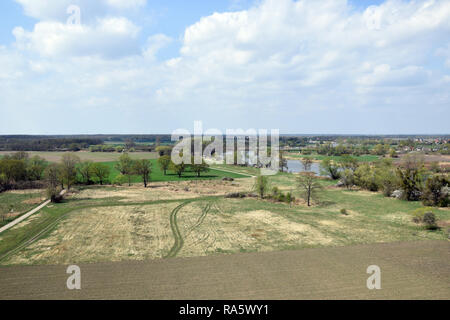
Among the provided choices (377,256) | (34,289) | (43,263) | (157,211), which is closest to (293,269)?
(377,256)


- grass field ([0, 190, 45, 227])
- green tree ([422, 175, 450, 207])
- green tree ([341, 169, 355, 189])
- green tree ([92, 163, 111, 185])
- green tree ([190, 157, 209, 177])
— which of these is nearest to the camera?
grass field ([0, 190, 45, 227])

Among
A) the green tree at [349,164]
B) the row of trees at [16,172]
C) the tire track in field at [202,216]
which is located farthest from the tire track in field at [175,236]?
the green tree at [349,164]

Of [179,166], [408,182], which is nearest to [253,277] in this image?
[408,182]

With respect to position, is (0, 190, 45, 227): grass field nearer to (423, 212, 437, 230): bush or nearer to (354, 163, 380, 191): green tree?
(423, 212, 437, 230): bush

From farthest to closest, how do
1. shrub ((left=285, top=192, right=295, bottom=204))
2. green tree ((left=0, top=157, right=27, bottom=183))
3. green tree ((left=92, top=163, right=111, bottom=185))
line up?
green tree ((left=92, top=163, right=111, bottom=185)) → green tree ((left=0, top=157, right=27, bottom=183)) → shrub ((left=285, top=192, right=295, bottom=204))

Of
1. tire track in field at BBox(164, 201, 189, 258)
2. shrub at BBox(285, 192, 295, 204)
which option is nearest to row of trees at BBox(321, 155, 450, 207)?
shrub at BBox(285, 192, 295, 204)

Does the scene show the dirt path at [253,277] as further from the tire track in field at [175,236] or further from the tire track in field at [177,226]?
the tire track in field at [177,226]
